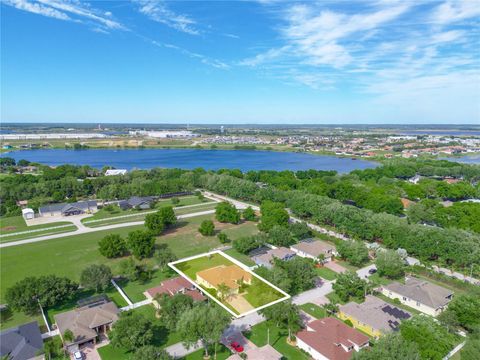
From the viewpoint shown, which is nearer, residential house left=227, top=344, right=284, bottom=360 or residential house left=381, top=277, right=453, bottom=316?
residential house left=227, top=344, right=284, bottom=360

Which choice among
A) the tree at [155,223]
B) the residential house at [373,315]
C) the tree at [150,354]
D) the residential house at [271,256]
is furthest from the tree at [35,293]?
the residential house at [373,315]

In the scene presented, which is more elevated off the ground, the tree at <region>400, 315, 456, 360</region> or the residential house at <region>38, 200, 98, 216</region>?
the tree at <region>400, 315, 456, 360</region>

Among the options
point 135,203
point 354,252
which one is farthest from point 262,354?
point 135,203

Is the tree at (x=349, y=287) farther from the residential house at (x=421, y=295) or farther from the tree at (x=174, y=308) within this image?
the tree at (x=174, y=308)

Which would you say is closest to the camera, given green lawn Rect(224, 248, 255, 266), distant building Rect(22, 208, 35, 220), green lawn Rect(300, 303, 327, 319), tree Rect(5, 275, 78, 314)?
tree Rect(5, 275, 78, 314)

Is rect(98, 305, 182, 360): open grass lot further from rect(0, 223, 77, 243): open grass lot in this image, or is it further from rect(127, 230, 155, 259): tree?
rect(0, 223, 77, 243): open grass lot

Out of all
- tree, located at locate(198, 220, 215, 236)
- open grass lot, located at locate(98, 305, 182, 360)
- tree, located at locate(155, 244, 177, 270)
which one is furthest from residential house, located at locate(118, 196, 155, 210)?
open grass lot, located at locate(98, 305, 182, 360)

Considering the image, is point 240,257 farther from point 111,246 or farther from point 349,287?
point 111,246

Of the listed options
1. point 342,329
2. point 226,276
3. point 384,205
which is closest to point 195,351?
point 226,276

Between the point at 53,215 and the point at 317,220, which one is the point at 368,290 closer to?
the point at 317,220
